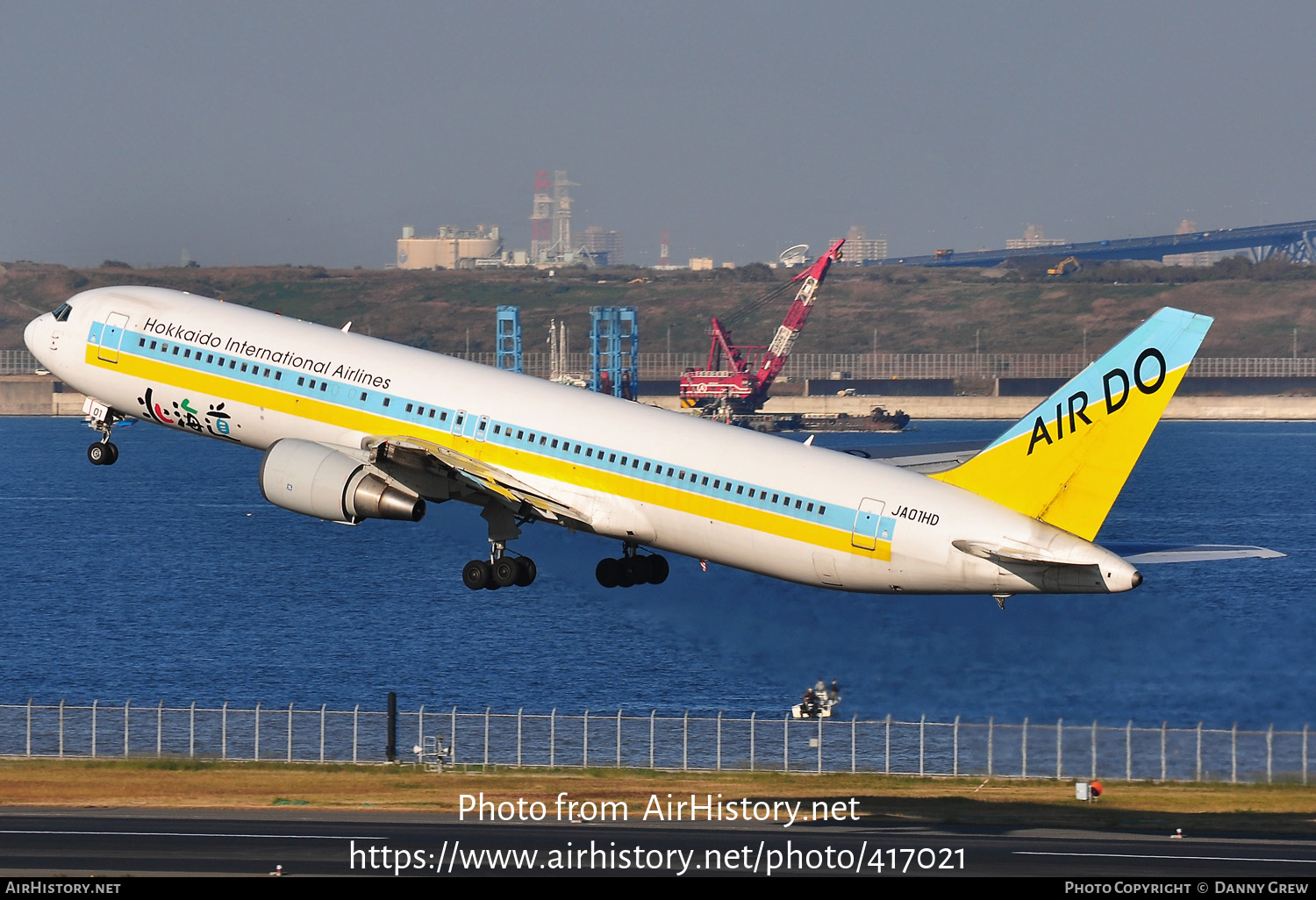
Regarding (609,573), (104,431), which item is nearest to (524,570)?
(609,573)

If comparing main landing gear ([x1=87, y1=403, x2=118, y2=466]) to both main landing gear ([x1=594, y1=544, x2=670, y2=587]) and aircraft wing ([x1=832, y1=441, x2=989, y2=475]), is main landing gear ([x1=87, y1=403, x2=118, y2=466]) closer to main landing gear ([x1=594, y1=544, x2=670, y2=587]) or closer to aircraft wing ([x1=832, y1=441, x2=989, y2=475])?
main landing gear ([x1=594, y1=544, x2=670, y2=587])

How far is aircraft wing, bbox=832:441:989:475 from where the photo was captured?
192 ft

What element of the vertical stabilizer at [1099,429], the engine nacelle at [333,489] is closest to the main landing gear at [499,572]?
the engine nacelle at [333,489]

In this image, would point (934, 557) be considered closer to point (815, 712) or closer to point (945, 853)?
point (945, 853)

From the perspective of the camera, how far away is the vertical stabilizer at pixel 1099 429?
45719 mm

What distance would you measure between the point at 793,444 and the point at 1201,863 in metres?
16.3

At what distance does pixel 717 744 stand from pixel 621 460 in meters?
25.8

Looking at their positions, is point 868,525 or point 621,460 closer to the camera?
point 868,525

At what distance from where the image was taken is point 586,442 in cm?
4991

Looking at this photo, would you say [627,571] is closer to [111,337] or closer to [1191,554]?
[1191,554]

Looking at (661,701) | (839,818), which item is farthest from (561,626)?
(839,818)

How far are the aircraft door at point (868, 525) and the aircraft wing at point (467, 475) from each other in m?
8.28

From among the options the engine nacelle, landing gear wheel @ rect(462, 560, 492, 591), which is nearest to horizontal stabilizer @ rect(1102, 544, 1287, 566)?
landing gear wheel @ rect(462, 560, 492, 591)

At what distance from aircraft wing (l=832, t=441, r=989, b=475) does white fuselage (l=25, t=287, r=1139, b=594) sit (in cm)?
898
